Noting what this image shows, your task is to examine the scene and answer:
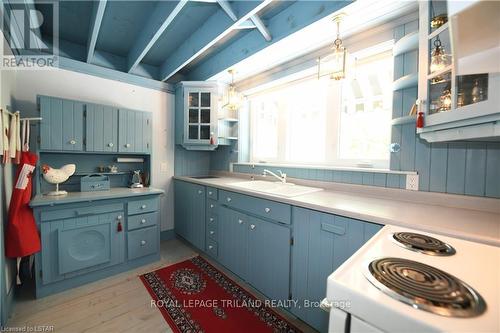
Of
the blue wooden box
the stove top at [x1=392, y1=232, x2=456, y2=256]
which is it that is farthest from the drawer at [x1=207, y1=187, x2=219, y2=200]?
the stove top at [x1=392, y1=232, x2=456, y2=256]

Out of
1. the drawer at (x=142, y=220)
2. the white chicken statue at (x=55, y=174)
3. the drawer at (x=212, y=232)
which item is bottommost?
the drawer at (x=212, y=232)

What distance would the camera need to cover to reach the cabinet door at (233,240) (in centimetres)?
193

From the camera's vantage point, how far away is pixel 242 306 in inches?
68.1

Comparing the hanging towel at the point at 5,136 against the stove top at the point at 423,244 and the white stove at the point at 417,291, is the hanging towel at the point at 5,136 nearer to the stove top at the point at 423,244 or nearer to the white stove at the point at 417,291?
the white stove at the point at 417,291

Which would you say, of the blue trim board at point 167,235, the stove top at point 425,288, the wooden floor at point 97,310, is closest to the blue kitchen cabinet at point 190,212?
the blue trim board at point 167,235

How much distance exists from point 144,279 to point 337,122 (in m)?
2.46

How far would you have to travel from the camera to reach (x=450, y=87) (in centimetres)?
105

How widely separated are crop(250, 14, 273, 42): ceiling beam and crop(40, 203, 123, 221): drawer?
6.94 ft

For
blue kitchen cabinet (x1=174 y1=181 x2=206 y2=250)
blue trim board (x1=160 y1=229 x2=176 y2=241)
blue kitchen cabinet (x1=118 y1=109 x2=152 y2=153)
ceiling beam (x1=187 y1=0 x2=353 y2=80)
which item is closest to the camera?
ceiling beam (x1=187 y1=0 x2=353 y2=80)

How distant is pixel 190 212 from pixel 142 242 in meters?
0.64

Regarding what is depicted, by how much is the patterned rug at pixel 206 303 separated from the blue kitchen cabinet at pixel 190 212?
45 centimetres

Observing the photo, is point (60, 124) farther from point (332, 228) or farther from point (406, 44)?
point (406, 44)

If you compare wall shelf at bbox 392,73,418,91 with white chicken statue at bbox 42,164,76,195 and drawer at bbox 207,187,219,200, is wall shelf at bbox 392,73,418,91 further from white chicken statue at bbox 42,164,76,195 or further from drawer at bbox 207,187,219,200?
white chicken statue at bbox 42,164,76,195

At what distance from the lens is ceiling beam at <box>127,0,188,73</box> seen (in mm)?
1542
